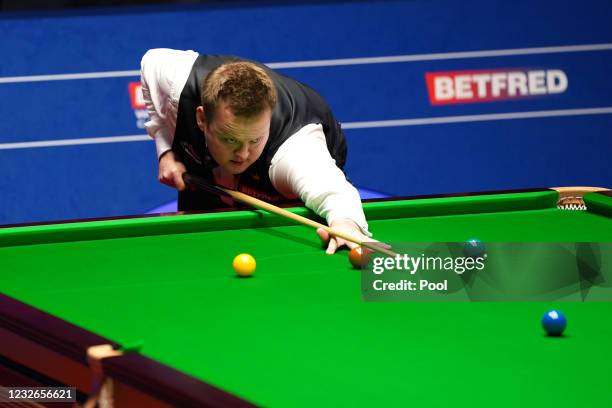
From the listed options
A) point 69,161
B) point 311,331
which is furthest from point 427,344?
point 69,161

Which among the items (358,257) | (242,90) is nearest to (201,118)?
(242,90)

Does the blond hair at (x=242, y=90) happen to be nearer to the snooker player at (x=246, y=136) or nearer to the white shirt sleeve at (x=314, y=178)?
the snooker player at (x=246, y=136)

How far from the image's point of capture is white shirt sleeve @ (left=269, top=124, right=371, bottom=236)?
283 cm

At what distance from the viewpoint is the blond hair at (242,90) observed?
295 centimetres

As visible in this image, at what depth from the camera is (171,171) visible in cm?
356

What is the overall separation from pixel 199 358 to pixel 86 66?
10.9ft

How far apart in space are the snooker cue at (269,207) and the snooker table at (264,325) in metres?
0.05

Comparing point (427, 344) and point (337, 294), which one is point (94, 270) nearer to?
point (337, 294)

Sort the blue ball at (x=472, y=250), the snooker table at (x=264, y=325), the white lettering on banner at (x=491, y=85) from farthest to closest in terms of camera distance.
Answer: the white lettering on banner at (x=491, y=85), the blue ball at (x=472, y=250), the snooker table at (x=264, y=325)

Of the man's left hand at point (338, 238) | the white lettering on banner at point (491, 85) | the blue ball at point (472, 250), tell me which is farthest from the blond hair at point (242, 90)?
the white lettering on banner at point (491, 85)

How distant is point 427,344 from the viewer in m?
1.87

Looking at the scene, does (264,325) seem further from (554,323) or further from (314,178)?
(314,178)

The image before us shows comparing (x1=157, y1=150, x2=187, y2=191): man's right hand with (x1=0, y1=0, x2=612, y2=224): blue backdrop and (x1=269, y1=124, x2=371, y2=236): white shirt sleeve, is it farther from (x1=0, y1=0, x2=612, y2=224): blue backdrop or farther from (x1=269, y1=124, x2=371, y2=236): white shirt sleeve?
(x1=0, y1=0, x2=612, y2=224): blue backdrop

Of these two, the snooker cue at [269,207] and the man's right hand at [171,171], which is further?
the man's right hand at [171,171]
